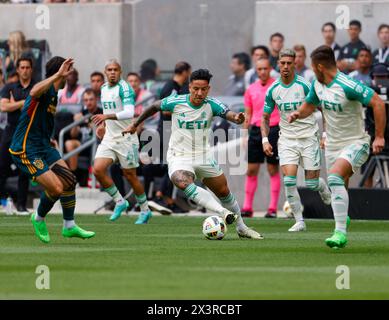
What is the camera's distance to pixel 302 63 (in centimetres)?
2495

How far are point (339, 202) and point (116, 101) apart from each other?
6.92 meters

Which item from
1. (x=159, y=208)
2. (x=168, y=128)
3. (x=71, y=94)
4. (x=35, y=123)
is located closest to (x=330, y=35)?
(x=168, y=128)

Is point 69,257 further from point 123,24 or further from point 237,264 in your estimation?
point 123,24

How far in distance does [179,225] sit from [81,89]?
7.96 m

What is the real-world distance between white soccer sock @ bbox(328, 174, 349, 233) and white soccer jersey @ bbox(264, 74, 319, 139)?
4568mm

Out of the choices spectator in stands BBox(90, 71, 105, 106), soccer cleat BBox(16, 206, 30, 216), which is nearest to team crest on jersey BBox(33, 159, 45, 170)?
soccer cleat BBox(16, 206, 30, 216)

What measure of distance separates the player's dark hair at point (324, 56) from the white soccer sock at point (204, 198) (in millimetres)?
2198

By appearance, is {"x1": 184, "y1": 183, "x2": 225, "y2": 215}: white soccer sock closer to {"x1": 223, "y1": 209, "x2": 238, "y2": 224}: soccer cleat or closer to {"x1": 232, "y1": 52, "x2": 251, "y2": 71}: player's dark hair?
{"x1": 223, "y1": 209, "x2": 238, "y2": 224}: soccer cleat

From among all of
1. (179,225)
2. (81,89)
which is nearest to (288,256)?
(179,225)

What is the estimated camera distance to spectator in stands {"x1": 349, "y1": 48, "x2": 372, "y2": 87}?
24125 millimetres

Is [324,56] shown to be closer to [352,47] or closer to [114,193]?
[114,193]

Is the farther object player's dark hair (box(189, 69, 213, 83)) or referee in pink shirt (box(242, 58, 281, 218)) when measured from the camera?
referee in pink shirt (box(242, 58, 281, 218))

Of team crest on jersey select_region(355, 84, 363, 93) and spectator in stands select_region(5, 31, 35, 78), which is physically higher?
team crest on jersey select_region(355, 84, 363, 93)

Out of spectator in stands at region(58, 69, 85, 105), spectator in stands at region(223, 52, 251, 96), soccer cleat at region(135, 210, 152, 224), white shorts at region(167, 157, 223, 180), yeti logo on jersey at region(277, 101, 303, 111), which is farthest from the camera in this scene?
spectator in stands at region(58, 69, 85, 105)
